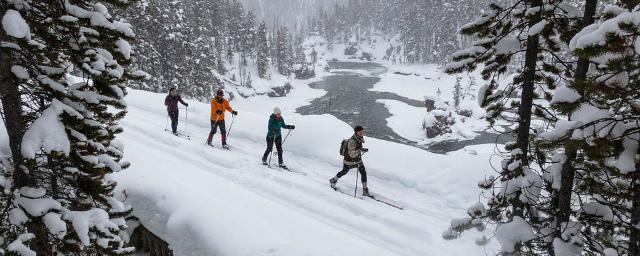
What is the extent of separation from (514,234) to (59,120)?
637 cm

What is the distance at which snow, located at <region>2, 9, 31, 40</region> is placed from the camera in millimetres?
3971

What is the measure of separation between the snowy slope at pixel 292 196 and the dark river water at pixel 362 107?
43.9 ft

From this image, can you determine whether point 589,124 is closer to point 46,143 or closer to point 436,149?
point 46,143

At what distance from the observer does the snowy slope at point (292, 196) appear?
8.09 metres

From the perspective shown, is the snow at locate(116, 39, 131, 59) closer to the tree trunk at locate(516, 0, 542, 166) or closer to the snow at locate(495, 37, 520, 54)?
the snow at locate(495, 37, 520, 54)

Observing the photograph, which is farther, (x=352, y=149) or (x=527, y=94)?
(x=352, y=149)

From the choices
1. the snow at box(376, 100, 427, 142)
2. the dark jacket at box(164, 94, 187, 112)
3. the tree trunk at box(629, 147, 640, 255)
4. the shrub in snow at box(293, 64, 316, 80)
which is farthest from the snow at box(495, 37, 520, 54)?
the shrub in snow at box(293, 64, 316, 80)

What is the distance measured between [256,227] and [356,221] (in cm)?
266

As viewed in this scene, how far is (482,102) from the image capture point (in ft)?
24.0

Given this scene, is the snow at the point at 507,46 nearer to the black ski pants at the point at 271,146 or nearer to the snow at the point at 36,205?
the snow at the point at 36,205

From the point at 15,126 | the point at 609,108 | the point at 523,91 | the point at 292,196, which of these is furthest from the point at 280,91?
the point at 609,108

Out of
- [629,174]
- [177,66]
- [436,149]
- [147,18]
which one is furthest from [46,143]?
[177,66]

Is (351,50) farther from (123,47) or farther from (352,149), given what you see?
(123,47)

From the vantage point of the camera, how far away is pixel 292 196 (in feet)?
35.6
